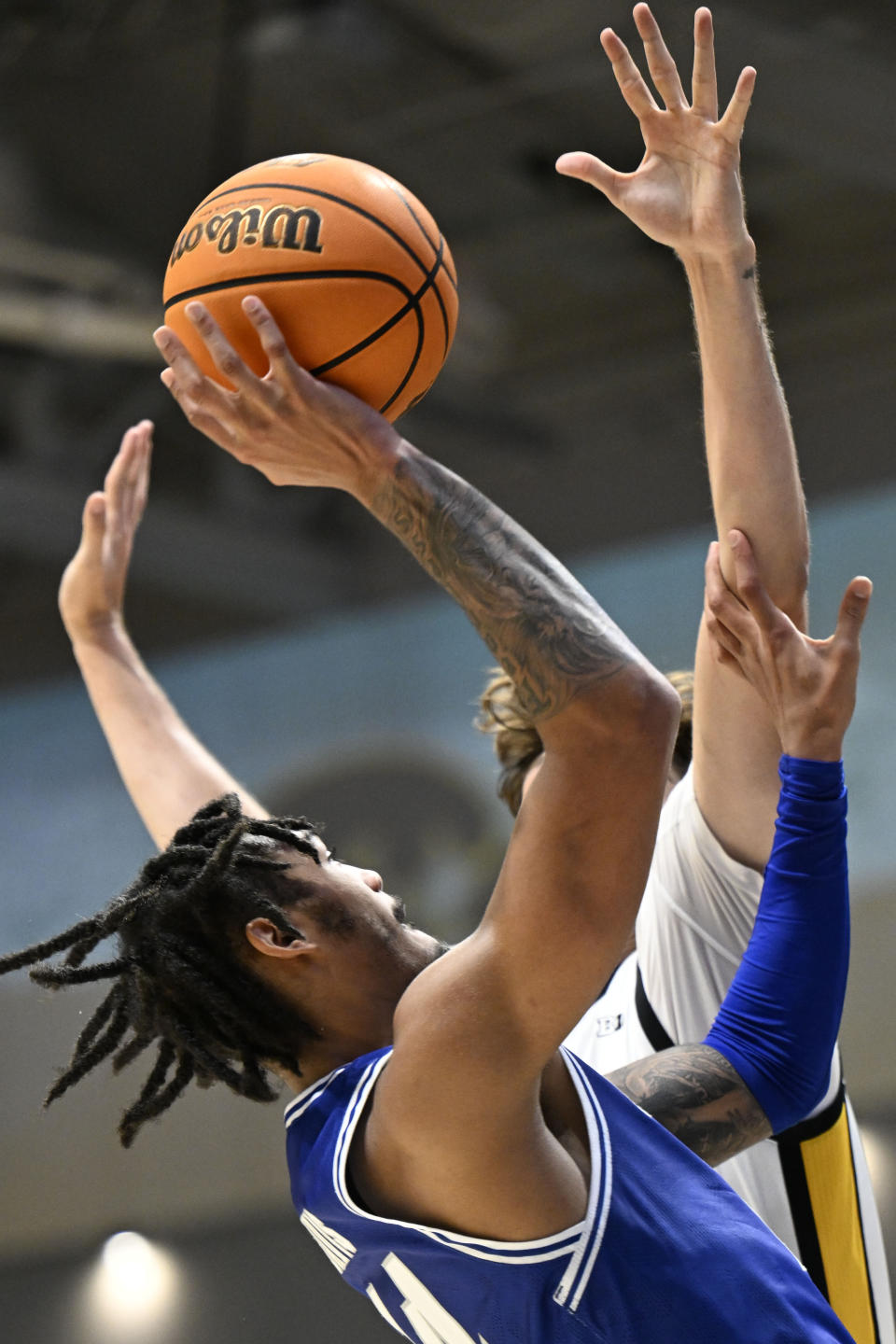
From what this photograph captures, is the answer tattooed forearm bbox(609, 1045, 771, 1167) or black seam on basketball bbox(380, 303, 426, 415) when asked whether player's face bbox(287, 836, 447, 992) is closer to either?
tattooed forearm bbox(609, 1045, 771, 1167)

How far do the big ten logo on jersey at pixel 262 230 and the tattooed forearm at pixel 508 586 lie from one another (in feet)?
1.15

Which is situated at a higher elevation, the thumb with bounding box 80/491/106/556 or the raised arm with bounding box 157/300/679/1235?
the thumb with bounding box 80/491/106/556

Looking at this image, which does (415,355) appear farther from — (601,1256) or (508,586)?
(601,1256)

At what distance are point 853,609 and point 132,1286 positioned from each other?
2237 mm

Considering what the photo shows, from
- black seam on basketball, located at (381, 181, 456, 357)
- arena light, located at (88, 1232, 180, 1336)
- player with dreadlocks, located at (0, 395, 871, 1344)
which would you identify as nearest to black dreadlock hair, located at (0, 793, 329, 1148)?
player with dreadlocks, located at (0, 395, 871, 1344)

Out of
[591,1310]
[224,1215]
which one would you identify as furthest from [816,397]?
[591,1310]

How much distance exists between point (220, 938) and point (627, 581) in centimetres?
497

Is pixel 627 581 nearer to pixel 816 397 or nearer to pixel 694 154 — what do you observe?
pixel 816 397

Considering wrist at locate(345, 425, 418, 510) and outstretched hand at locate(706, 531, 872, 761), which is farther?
outstretched hand at locate(706, 531, 872, 761)

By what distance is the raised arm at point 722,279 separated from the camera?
1.68 m

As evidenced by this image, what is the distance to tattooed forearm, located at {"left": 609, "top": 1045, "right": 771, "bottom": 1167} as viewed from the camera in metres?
1.55

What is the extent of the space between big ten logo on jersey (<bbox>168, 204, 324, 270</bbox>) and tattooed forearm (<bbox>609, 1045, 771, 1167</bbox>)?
1.00m

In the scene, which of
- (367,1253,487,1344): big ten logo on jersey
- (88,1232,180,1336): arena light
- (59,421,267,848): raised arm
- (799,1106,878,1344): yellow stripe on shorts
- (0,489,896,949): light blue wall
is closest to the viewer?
(367,1253,487,1344): big ten logo on jersey

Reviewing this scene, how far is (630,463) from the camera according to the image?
7.19 metres
